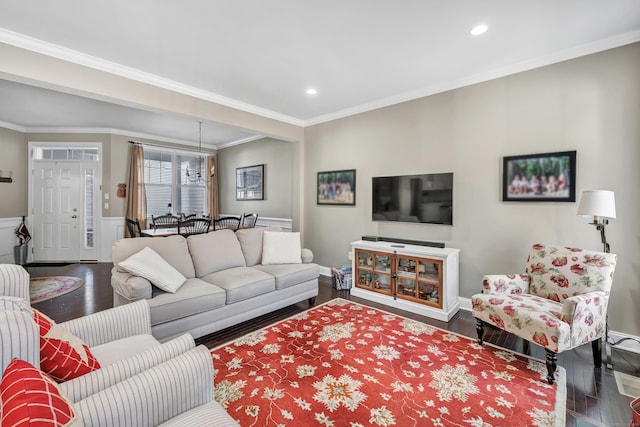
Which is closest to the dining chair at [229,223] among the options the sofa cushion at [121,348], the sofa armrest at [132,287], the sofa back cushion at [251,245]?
the sofa back cushion at [251,245]

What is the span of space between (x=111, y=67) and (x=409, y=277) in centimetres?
420

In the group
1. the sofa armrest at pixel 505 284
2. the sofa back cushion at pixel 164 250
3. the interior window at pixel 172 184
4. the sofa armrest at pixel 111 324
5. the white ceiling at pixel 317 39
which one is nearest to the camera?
the sofa armrest at pixel 111 324

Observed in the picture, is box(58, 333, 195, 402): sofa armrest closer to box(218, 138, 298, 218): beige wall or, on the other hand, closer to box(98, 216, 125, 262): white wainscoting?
box(218, 138, 298, 218): beige wall

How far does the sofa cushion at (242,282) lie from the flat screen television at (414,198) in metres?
1.98

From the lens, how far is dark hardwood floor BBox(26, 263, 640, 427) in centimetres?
190

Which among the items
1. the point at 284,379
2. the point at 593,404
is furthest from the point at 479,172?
the point at 284,379

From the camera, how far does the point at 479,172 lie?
3480 millimetres

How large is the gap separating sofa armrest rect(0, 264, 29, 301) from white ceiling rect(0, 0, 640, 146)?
6.80ft

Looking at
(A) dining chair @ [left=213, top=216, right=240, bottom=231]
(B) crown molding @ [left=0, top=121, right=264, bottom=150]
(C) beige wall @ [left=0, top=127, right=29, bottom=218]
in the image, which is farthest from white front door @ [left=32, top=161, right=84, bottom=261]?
(A) dining chair @ [left=213, top=216, right=240, bottom=231]

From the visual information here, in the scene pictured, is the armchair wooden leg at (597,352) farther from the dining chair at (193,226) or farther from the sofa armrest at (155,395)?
the dining chair at (193,226)

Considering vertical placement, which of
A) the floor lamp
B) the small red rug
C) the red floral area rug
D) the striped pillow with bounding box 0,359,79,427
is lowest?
the red floral area rug

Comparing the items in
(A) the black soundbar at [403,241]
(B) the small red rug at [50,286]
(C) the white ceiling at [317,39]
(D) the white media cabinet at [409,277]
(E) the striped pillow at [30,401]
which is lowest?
(B) the small red rug at [50,286]

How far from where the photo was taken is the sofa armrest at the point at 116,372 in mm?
1119

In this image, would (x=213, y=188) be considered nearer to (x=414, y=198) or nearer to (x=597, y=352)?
(x=414, y=198)
